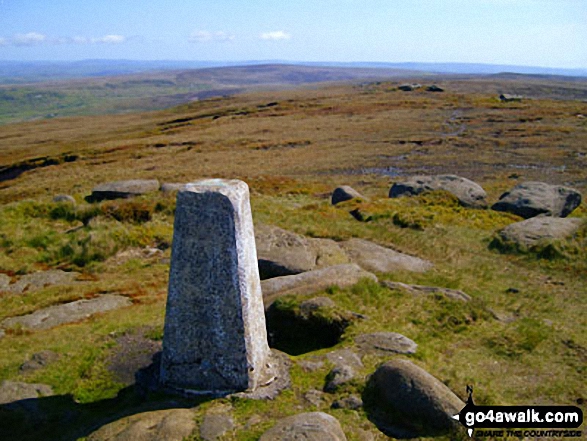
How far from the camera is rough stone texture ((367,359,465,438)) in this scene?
324 inches

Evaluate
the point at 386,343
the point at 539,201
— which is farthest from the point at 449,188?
the point at 386,343

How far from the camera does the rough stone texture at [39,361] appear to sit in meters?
11.3

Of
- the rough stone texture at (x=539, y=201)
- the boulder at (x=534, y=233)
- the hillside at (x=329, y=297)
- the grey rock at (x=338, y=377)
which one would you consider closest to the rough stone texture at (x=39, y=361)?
the hillside at (x=329, y=297)

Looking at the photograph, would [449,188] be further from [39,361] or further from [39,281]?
[39,361]

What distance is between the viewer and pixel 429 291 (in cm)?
1491

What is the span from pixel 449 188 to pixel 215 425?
27.2m

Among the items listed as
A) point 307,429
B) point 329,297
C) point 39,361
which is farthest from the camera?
point 329,297

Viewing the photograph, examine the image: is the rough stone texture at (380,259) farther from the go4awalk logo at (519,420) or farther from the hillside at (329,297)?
the go4awalk logo at (519,420)

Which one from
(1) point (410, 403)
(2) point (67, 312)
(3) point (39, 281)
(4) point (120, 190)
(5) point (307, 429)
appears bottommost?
(3) point (39, 281)

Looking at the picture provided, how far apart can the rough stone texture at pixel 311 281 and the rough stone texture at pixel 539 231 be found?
9.03 m

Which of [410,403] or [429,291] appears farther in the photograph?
[429,291]

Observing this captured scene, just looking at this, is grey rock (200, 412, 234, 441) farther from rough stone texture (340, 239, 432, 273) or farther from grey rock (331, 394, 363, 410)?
rough stone texture (340, 239, 432, 273)

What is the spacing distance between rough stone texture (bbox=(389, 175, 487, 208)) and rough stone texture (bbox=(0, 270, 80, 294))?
21691 mm

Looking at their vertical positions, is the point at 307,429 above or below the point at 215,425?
above
